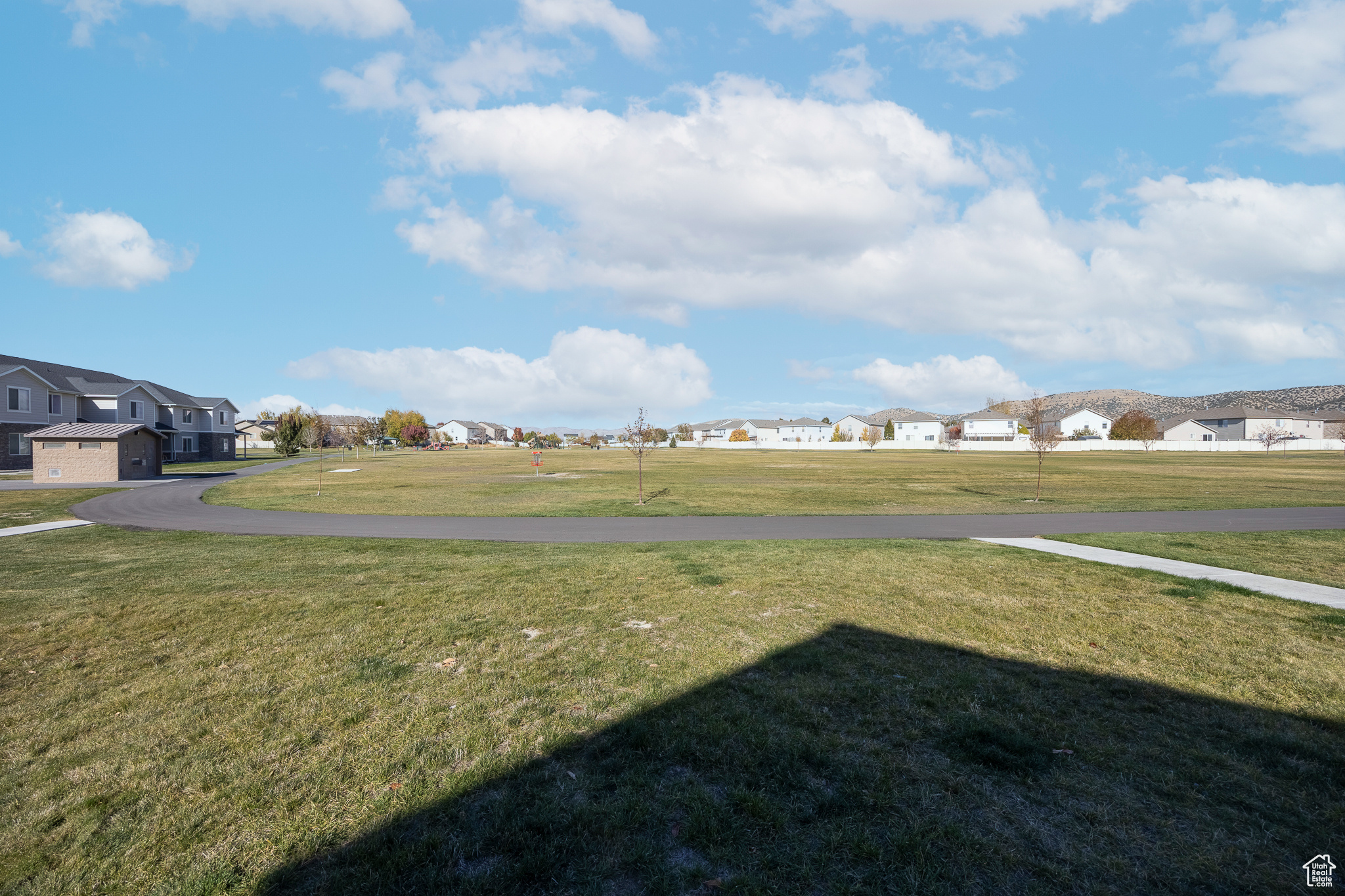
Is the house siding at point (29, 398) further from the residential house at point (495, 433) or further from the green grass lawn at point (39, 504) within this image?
the residential house at point (495, 433)

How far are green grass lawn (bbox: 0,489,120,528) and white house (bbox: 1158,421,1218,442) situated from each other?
131 meters

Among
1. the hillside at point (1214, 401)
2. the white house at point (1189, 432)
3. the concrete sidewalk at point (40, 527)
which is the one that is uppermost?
the hillside at point (1214, 401)

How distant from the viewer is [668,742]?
424 cm

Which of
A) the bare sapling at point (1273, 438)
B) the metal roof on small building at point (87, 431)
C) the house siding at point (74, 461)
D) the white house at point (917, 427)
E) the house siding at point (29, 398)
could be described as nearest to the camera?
the house siding at point (74, 461)

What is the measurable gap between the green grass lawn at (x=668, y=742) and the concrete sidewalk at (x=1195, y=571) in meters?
→ 0.77

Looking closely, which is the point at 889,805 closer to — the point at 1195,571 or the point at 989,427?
the point at 1195,571

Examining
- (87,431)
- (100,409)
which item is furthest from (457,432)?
(87,431)

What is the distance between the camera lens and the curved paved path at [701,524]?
14.1 metres

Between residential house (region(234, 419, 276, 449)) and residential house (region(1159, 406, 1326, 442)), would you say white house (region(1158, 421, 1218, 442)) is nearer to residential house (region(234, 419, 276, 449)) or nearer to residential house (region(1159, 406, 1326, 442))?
residential house (region(1159, 406, 1326, 442))

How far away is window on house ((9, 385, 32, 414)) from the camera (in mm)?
39344

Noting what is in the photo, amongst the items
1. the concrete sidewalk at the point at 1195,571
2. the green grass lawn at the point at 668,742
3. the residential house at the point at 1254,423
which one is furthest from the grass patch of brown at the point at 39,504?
the residential house at the point at 1254,423

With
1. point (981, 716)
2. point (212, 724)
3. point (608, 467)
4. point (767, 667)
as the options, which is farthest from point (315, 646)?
point (608, 467)

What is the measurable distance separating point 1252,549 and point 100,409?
218ft

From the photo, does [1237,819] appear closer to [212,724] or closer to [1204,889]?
[1204,889]
